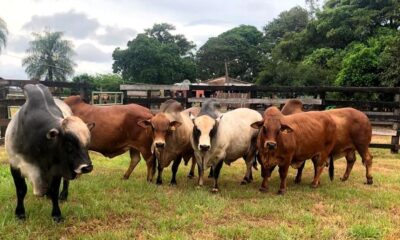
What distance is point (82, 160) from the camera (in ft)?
15.4

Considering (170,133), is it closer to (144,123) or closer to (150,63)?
(144,123)

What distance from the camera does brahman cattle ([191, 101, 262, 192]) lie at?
6947mm

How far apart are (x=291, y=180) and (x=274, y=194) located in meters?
1.37

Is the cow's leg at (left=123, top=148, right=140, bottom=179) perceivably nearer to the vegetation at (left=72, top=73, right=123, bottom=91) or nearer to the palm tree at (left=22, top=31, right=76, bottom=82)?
the vegetation at (left=72, top=73, right=123, bottom=91)

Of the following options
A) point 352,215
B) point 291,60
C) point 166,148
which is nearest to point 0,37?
point 291,60

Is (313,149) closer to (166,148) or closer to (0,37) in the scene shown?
(166,148)

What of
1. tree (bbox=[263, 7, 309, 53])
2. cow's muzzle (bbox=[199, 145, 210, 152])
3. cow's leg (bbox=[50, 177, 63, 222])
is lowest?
cow's leg (bbox=[50, 177, 63, 222])

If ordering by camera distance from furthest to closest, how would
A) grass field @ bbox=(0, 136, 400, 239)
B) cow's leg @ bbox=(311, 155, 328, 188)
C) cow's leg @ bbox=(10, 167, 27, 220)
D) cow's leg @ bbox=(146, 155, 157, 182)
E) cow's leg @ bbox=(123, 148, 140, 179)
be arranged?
1. cow's leg @ bbox=(123, 148, 140, 179)
2. cow's leg @ bbox=(146, 155, 157, 182)
3. cow's leg @ bbox=(311, 155, 328, 188)
4. cow's leg @ bbox=(10, 167, 27, 220)
5. grass field @ bbox=(0, 136, 400, 239)

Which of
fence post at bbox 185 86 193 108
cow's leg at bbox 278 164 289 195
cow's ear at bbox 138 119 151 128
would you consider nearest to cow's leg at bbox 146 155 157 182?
cow's ear at bbox 138 119 151 128

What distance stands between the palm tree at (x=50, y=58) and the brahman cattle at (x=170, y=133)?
54376 mm

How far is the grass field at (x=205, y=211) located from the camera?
15.9 feet

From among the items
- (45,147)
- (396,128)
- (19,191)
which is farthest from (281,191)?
(396,128)

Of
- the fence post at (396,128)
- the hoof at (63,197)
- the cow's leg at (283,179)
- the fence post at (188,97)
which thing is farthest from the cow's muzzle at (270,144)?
the fence post at (396,128)

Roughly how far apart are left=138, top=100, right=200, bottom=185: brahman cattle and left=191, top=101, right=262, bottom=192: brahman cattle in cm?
36
